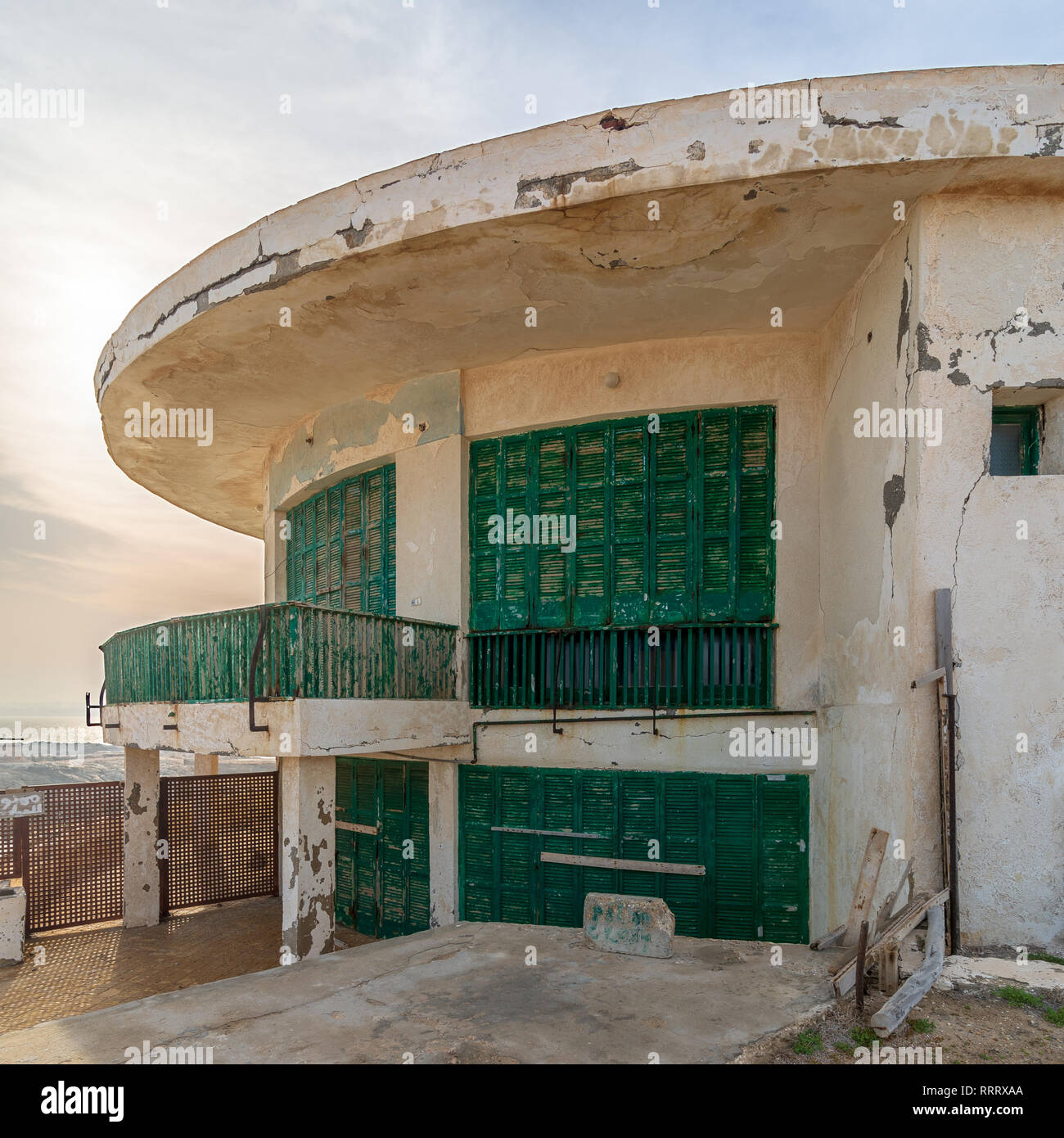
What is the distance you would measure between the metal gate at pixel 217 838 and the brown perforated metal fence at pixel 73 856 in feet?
2.19

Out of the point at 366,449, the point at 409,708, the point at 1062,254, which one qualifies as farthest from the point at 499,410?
the point at 1062,254

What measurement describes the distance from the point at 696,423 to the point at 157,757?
7819 millimetres

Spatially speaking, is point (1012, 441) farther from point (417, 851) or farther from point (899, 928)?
point (417, 851)

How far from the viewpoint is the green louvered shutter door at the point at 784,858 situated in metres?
7.75

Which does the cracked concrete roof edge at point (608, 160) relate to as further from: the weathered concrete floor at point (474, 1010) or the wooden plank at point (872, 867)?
the weathered concrete floor at point (474, 1010)

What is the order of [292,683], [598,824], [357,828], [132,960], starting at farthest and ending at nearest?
[357,828] < [132,960] < [598,824] < [292,683]

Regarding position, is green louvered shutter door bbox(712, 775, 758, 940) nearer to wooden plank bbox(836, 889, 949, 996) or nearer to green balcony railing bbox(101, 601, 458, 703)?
wooden plank bbox(836, 889, 949, 996)

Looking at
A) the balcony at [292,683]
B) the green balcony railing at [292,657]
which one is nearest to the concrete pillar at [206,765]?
the balcony at [292,683]

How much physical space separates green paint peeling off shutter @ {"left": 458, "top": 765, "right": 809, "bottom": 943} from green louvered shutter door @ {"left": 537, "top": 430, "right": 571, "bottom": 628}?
1570mm

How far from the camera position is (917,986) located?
4598 mm

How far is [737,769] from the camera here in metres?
8.00

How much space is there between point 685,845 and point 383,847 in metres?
3.63

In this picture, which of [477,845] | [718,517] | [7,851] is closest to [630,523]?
[718,517]
